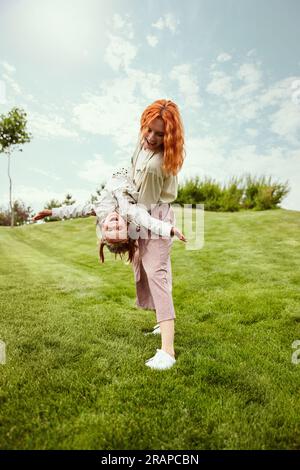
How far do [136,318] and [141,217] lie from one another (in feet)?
6.69

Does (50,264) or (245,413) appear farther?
A: (50,264)

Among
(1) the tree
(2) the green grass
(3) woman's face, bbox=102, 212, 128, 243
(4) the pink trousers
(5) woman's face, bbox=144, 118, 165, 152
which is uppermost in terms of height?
(1) the tree

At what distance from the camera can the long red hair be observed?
9.78ft

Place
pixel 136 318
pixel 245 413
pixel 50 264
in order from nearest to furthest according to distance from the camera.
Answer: pixel 245 413 < pixel 136 318 < pixel 50 264

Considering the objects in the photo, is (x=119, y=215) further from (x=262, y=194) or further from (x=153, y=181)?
(x=262, y=194)

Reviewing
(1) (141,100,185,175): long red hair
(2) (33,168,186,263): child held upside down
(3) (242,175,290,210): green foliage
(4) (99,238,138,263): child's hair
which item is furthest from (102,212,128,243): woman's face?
(3) (242,175,290,210): green foliage

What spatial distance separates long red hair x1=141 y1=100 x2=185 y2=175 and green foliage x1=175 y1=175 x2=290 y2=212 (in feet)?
58.0

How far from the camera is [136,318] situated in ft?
15.3

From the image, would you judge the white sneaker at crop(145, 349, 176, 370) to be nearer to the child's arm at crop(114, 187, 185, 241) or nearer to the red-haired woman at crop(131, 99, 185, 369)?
the red-haired woman at crop(131, 99, 185, 369)

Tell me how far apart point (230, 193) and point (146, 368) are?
63.3 ft

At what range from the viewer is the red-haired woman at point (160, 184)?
300 cm

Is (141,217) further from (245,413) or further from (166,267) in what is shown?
(245,413)

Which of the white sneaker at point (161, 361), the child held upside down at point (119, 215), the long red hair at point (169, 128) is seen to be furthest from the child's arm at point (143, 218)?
the white sneaker at point (161, 361)
